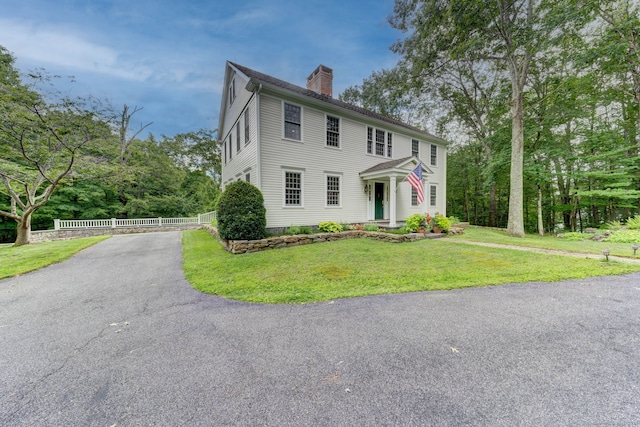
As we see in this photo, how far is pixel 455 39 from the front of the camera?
10.8 meters

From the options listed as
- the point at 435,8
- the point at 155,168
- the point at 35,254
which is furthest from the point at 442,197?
the point at 155,168

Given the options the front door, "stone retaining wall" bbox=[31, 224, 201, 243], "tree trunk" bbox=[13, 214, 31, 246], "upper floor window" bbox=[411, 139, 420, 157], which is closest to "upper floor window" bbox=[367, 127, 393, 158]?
the front door

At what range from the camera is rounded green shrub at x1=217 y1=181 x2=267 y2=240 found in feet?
25.7

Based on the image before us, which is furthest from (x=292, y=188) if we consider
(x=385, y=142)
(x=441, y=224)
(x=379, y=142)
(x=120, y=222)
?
(x=120, y=222)

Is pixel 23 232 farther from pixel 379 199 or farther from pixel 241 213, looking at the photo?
pixel 379 199

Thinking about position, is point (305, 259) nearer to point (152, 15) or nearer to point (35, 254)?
point (35, 254)

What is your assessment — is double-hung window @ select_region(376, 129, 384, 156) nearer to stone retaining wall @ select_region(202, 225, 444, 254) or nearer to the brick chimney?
the brick chimney

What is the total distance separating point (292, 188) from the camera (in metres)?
10.3

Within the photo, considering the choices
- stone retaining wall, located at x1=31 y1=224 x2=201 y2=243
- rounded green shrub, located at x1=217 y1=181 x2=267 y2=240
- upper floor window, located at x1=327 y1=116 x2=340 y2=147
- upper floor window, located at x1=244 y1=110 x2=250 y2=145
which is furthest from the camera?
stone retaining wall, located at x1=31 y1=224 x2=201 y2=243

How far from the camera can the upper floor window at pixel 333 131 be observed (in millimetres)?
11234

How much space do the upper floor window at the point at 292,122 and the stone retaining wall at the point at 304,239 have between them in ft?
14.9

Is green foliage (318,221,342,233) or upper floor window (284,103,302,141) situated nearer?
upper floor window (284,103,302,141)

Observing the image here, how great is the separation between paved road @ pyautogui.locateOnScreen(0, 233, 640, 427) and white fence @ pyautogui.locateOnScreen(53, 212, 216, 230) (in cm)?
1347

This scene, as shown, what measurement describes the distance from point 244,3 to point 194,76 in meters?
11.2
